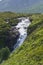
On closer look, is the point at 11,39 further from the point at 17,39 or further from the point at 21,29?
the point at 21,29

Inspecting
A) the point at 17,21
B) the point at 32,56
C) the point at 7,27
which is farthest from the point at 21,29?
the point at 32,56

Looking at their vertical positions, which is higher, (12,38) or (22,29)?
(22,29)

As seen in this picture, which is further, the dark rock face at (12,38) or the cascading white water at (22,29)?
the dark rock face at (12,38)

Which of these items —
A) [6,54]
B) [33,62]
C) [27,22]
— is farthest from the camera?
[27,22]

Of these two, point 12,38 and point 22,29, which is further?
point 22,29

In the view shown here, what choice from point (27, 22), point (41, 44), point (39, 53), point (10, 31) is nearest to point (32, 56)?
point (39, 53)

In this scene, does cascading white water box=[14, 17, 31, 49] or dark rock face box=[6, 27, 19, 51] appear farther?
dark rock face box=[6, 27, 19, 51]

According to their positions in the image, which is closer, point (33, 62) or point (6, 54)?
point (33, 62)

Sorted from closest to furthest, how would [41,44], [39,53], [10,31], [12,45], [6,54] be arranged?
[39,53]
[41,44]
[6,54]
[12,45]
[10,31]

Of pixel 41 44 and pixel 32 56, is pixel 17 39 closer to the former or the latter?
pixel 41 44
